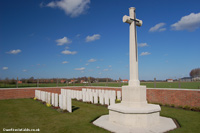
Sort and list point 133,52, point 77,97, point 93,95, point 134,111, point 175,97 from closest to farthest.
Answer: point 134,111, point 133,52, point 175,97, point 93,95, point 77,97

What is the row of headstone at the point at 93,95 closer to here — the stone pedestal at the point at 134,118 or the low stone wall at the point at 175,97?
the low stone wall at the point at 175,97

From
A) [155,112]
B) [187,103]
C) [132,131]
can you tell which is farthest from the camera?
[187,103]

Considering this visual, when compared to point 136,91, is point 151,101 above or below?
below

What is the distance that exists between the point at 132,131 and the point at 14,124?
450 cm

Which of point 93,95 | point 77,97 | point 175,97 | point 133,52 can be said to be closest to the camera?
point 133,52

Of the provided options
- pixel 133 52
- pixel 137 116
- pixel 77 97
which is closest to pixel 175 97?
pixel 133 52

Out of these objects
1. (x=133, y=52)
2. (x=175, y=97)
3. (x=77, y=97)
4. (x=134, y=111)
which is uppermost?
(x=133, y=52)

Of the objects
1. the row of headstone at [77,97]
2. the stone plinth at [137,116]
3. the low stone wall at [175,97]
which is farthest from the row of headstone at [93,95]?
the stone plinth at [137,116]

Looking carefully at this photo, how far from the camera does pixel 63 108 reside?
852 centimetres

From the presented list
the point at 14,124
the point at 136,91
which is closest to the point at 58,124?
the point at 14,124

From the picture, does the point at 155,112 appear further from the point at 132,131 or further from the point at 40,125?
the point at 40,125

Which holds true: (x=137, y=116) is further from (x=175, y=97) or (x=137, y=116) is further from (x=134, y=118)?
(x=175, y=97)

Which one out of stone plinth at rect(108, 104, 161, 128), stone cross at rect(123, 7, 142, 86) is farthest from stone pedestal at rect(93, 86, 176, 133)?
stone cross at rect(123, 7, 142, 86)

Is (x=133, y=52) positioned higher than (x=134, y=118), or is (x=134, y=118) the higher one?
(x=133, y=52)
